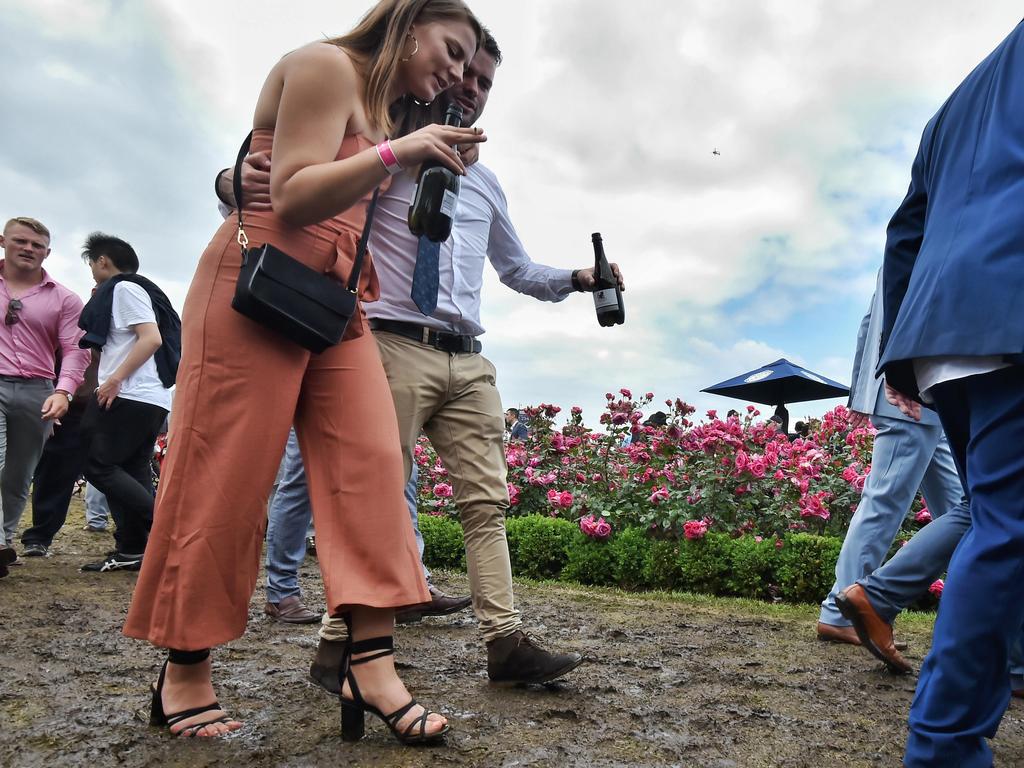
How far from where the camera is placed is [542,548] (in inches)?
236

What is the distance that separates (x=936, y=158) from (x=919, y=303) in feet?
1.44

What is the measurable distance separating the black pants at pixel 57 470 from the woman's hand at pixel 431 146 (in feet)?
15.4

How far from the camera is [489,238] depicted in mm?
3439

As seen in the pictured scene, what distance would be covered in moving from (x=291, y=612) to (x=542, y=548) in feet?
8.26

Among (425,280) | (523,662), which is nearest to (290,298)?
(425,280)

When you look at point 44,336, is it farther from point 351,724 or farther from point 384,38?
point 351,724

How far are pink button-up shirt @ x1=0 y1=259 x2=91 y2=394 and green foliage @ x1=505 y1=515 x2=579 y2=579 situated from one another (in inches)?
123

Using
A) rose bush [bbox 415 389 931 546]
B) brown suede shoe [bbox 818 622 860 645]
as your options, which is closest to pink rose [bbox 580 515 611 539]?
rose bush [bbox 415 389 931 546]

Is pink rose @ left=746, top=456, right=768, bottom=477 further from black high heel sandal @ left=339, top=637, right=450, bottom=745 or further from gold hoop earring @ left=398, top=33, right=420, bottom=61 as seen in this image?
gold hoop earring @ left=398, top=33, right=420, bottom=61

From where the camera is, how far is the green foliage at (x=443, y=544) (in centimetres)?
649

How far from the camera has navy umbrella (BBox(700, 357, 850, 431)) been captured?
14406mm

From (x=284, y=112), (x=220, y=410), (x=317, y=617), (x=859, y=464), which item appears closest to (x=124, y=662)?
(x=317, y=617)

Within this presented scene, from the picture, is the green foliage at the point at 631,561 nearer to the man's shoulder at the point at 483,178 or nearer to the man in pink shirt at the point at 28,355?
the man's shoulder at the point at 483,178

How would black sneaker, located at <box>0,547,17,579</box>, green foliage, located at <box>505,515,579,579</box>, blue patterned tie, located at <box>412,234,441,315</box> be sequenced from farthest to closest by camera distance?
green foliage, located at <box>505,515,579,579</box>
black sneaker, located at <box>0,547,17,579</box>
blue patterned tie, located at <box>412,234,441,315</box>
